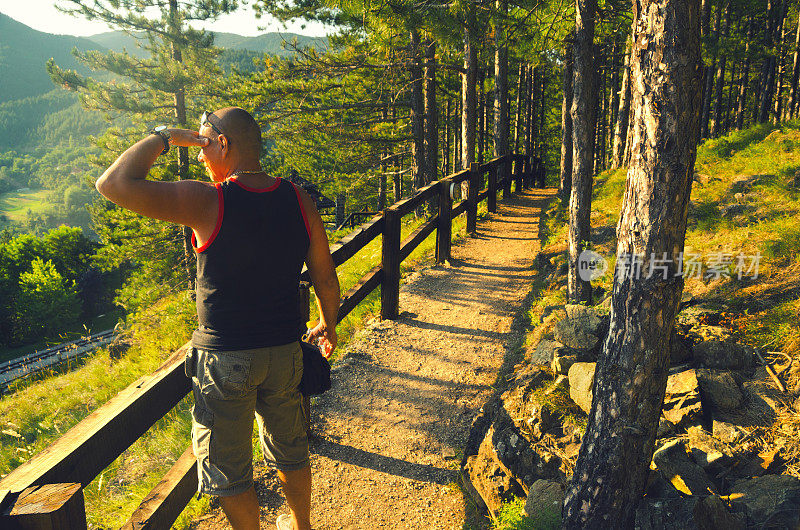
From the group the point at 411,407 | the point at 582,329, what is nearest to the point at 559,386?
the point at 582,329

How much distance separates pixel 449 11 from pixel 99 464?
878 cm

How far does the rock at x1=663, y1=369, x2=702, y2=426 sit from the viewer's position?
359 cm

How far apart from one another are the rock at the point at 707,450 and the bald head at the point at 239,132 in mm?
3419

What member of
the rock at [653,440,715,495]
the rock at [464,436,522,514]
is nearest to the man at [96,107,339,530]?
the rock at [464,436,522,514]

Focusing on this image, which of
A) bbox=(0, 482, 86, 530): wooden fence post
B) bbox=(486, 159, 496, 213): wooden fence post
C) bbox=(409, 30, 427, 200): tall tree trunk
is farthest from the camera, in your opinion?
bbox=(409, 30, 427, 200): tall tree trunk

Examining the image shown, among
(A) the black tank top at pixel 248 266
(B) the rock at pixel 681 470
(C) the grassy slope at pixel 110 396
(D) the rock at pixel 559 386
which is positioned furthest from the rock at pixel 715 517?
(C) the grassy slope at pixel 110 396

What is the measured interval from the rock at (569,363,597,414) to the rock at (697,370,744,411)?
79 centimetres

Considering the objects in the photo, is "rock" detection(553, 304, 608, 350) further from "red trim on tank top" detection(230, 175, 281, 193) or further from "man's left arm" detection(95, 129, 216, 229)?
"man's left arm" detection(95, 129, 216, 229)

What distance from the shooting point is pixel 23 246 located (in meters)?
57.2

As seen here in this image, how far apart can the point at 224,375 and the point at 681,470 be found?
286 centimetres

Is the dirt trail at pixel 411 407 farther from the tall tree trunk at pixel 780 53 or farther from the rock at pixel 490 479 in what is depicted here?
the tall tree trunk at pixel 780 53

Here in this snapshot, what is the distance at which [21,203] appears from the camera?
170 meters

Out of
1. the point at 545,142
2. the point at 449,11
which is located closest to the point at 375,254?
the point at 449,11

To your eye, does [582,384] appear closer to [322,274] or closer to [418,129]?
[322,274]
